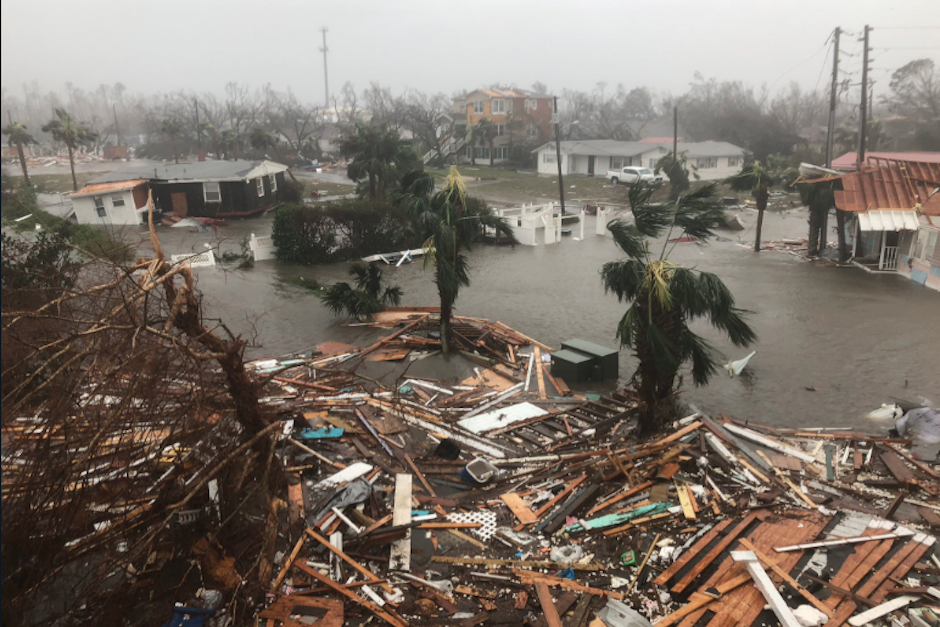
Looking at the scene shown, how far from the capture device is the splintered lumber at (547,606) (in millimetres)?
5899

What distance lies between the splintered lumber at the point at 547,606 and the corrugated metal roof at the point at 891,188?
73.6 feet

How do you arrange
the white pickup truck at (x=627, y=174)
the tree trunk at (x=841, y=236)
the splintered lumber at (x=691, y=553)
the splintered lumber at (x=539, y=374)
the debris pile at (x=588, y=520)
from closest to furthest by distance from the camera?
the debris pile at (x=588, y=520) < the splintered lumber at (x=691, y=553) < the splintered lumber at (x=539, y=374) < the tree trunk at (x=841, y=236) < the white pickup truck at (x=627, y=174)

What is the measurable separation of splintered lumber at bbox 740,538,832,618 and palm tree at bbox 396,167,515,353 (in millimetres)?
8951

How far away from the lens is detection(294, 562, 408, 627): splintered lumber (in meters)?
5.98

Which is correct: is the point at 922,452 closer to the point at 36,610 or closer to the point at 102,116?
the point at 36,610

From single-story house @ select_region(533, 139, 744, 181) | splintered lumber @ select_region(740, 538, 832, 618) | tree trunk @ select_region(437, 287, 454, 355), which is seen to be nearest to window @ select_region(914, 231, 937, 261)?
tree trunk @ select_region(437, 287, 454, 355)

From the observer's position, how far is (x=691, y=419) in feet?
33.4

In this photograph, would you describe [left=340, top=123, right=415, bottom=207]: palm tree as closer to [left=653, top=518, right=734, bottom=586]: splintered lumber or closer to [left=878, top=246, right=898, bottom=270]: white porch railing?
[left=878, top=246, right=898, bottom=270]: white porch railing

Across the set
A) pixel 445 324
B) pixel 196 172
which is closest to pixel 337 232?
pixel 196 172

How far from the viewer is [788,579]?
6309 millimetres

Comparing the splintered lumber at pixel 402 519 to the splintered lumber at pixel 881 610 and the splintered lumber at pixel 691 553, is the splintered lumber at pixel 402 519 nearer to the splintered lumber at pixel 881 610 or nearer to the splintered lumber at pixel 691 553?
the splintered lumber at pixel 691 553

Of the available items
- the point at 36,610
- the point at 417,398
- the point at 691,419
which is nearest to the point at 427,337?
the point at 417,398

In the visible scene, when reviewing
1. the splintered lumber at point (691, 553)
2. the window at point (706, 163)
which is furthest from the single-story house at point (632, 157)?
the splintered lumber at point (691, 553)

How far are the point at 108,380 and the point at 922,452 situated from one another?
1116cm
